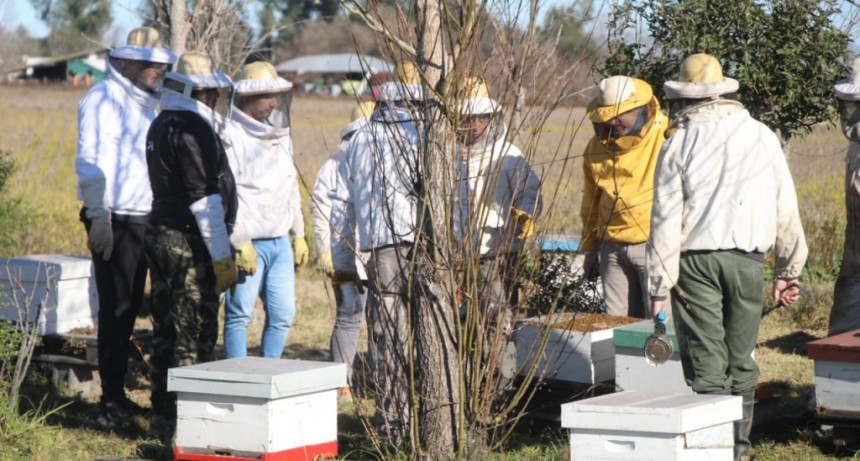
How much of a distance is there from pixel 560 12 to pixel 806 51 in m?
2.54

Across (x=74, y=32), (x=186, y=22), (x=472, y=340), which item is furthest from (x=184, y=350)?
(x=74, y=32)

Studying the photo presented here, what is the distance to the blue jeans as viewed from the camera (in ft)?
19.5

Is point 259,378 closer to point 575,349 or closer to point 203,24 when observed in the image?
point 575,349

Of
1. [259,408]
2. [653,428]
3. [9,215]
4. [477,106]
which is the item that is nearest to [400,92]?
[477,106]

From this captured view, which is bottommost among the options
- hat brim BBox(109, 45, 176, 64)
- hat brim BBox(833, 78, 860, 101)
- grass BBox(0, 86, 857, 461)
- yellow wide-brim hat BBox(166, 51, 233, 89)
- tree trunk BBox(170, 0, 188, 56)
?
grass BBox(0, 86, 857, 461)

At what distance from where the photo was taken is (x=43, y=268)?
22.4 ft

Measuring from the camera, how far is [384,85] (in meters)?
4.57

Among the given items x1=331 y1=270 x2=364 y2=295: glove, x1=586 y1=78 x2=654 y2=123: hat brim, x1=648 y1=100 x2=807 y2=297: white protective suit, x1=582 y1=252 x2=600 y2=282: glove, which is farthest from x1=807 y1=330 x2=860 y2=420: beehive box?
x1=331 y1=270 x2=364 y2=295: glove

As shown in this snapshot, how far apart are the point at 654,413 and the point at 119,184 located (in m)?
3.47

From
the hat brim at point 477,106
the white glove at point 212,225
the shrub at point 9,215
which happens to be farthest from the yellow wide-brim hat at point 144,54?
the shrub at point 9,215

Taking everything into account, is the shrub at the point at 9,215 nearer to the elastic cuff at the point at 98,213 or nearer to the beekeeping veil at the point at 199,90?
the elastic cuff at the point at 98,213

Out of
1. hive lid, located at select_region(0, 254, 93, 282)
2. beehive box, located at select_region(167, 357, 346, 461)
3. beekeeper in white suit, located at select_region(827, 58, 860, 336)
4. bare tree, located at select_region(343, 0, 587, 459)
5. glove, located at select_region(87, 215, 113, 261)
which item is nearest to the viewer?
bare tree, located at select_region(343, 0, 587, 459)

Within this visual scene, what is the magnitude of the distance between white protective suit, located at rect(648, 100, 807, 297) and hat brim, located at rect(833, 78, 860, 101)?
1.04 m

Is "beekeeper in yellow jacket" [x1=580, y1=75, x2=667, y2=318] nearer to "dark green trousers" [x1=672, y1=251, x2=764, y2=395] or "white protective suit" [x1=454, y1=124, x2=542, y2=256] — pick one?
"white protective suit" [x1=454, y1=124, x2=542, y2=256]
